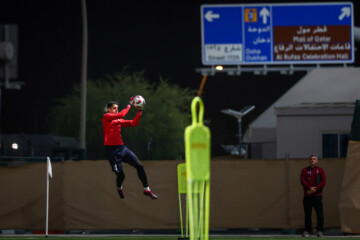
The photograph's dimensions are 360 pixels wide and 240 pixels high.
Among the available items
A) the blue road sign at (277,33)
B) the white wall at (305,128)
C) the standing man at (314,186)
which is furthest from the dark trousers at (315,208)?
the blue road sign at (277,33)

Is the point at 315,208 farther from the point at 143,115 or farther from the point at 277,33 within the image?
the point at 143,115

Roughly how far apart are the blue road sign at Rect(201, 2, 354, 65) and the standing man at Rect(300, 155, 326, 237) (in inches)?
949

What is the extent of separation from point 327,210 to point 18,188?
27.2ft

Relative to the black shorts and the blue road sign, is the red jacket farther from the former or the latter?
the blue road sign

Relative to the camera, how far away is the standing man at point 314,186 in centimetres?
2120

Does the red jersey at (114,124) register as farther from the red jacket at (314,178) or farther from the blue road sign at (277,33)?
the blue road sign at (277,33)

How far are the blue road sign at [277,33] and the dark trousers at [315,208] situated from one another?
2412 cm

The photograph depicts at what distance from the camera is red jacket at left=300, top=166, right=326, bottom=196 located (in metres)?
21.2

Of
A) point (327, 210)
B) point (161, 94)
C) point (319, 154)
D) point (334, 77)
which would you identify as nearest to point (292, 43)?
point (334, 77)

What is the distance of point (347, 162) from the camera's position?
21734mm

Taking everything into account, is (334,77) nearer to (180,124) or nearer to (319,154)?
(319,154)

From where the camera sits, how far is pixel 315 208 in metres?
21.3

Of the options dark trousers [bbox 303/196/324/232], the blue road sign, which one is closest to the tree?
the blue road sign

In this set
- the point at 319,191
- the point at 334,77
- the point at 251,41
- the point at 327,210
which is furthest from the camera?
the point at 251,41
